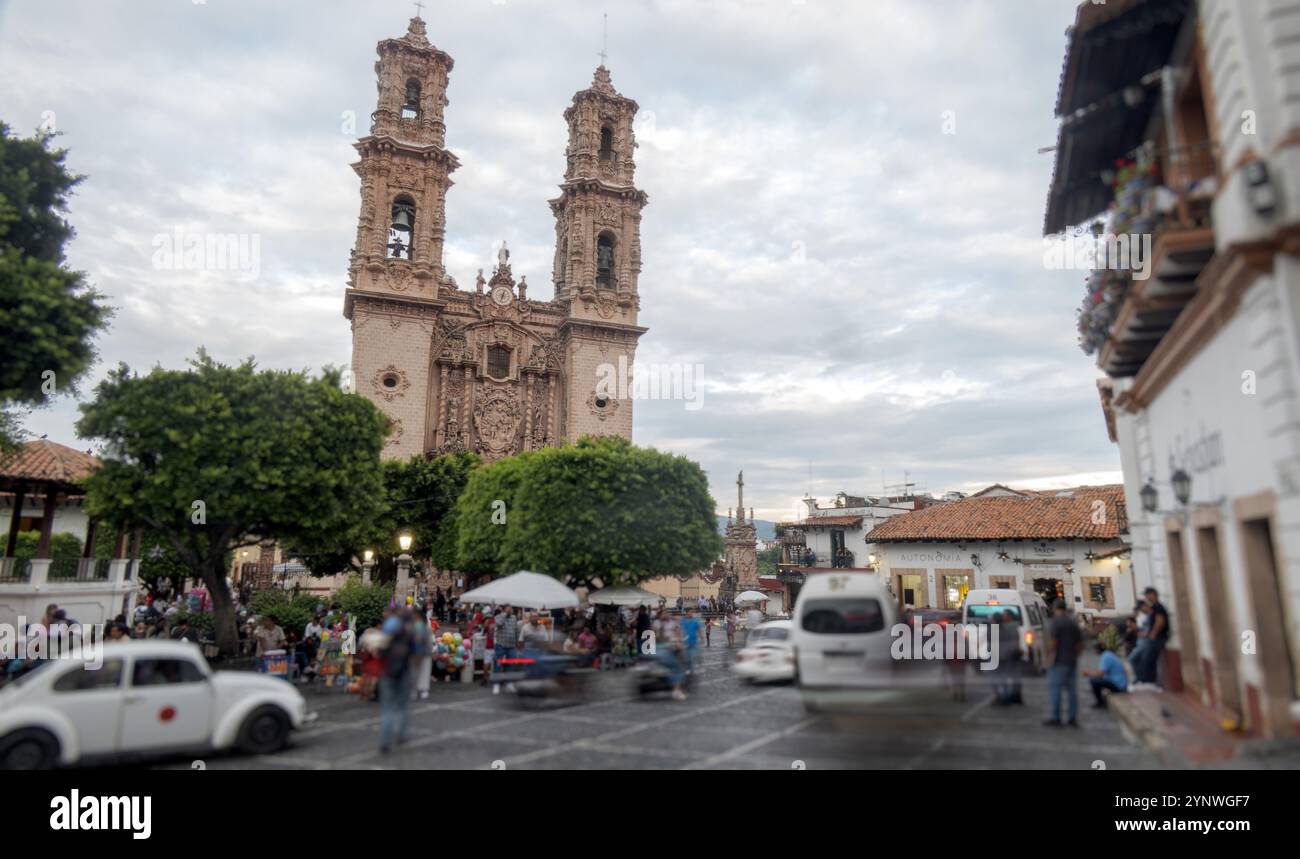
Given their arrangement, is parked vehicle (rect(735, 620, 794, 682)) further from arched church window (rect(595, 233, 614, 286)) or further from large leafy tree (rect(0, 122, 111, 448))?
arched church window (rect(595, 233, 614, 286))

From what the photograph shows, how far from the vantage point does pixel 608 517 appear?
2286cm

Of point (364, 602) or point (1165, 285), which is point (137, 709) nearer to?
point (1165, 285)

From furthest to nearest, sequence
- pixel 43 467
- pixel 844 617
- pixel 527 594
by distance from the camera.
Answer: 1. pixel 43 467
2. pixel 527 594
3. pixel 844 617

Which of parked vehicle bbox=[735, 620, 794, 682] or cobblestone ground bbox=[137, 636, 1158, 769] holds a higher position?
parked vehicle bbox=[735, 620, 794, 682]

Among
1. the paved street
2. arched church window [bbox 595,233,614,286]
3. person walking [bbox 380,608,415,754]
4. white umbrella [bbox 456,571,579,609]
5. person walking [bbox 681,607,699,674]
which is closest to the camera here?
the paved street

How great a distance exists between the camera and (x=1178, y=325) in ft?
28.6

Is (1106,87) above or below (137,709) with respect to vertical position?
above

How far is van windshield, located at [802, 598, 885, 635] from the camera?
10.9 metres

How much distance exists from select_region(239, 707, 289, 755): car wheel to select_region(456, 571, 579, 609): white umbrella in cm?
685

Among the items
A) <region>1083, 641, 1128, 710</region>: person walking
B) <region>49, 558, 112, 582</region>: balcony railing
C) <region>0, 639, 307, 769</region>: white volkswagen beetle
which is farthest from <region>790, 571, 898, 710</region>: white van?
<region>49, 558, 112, 582</region>: balcony railing

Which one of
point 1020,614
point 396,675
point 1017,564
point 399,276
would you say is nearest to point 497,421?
point 399,276

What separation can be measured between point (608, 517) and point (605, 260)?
27164 millimetres

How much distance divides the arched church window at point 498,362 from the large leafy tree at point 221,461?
21565 millimetres
